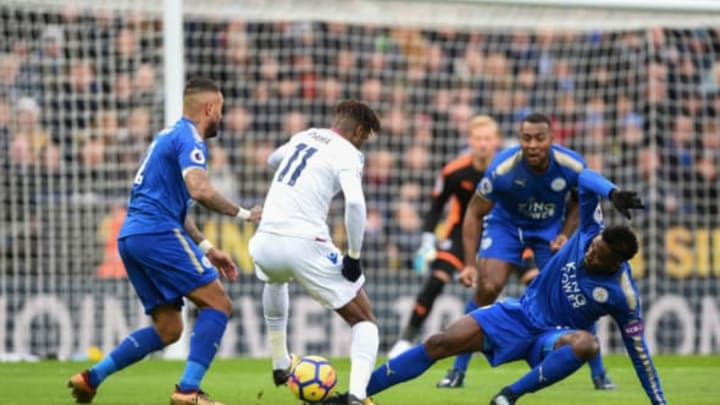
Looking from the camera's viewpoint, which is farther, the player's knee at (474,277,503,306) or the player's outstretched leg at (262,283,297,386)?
the player's knee at (474,277,503,306)

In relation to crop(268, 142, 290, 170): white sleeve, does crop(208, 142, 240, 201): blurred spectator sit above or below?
below

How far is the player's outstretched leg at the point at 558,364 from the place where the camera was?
8.26 meters

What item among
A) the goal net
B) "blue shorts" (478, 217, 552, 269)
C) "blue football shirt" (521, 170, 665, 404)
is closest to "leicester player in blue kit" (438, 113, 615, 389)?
"blue shorts" (478, 217, 552, 269)

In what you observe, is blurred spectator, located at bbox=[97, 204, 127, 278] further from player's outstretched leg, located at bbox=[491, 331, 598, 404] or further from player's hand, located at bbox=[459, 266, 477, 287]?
player's outstretched leg, located at bbox=[491, 331, 598, 404]

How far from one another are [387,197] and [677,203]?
363 centimetres

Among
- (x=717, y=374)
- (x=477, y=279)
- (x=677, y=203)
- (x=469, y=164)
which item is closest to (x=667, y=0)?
(x=677, y=203)

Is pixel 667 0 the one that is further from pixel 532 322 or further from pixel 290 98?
pixel 532 322

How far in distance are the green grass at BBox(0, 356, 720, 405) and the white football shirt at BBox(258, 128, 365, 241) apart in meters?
1.38

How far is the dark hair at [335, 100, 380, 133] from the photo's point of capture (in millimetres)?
8750

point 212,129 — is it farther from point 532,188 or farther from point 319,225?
point 532,188

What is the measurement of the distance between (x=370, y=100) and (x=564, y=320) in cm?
1090

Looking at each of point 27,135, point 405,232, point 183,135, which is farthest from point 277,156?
point 405,232

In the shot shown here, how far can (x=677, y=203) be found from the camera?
61.9 feet

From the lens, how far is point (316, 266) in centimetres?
874
